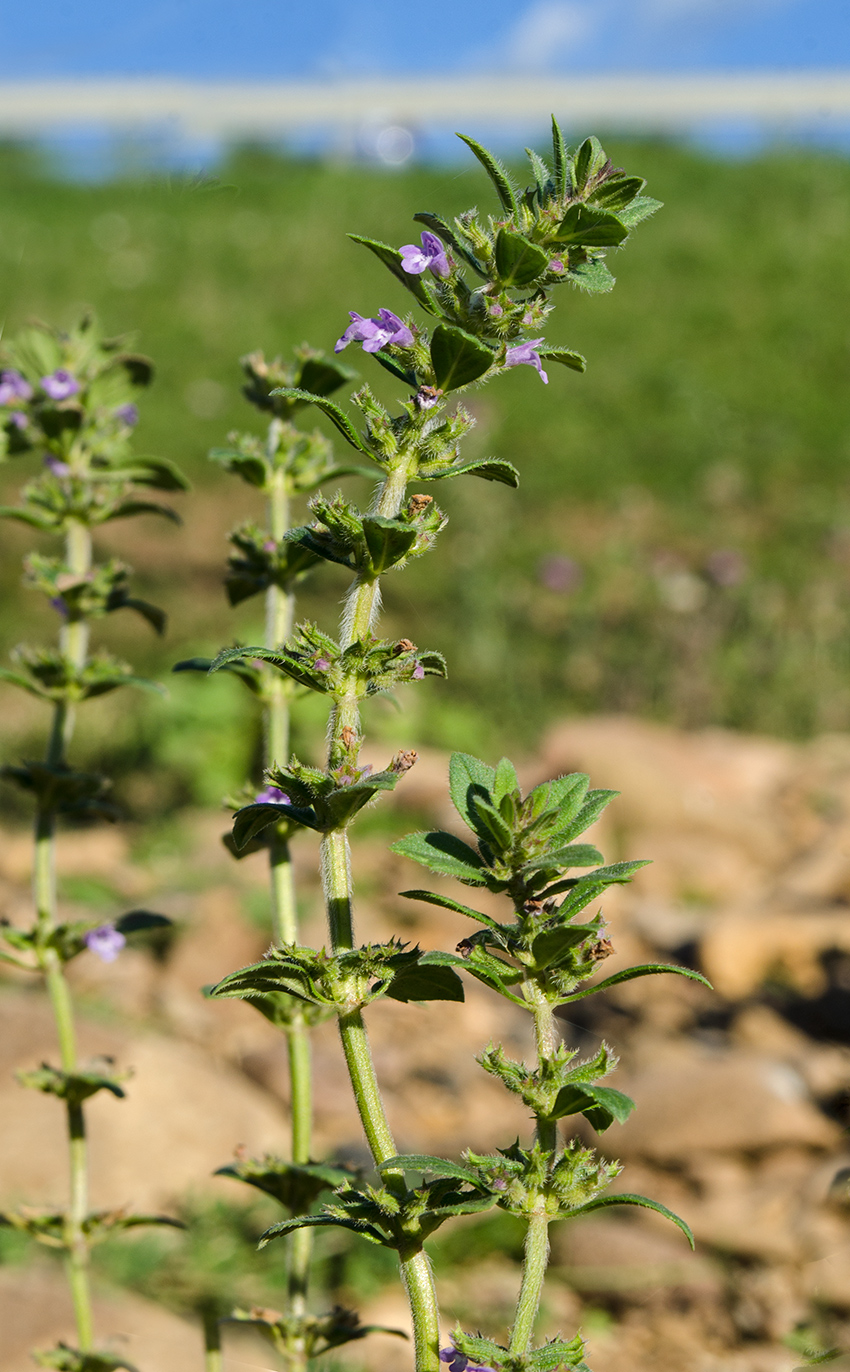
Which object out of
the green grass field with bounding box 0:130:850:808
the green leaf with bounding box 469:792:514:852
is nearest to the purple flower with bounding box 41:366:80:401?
the green leaf with bounding box 469:792:514:852

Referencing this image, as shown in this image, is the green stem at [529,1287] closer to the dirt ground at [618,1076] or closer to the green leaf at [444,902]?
the green leaf at [444,902]

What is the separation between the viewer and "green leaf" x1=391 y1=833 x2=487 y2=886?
955 mm

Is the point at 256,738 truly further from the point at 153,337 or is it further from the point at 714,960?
the point at 153,337

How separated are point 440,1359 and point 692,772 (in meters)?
5.32

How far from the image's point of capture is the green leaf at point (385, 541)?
0.99 metres

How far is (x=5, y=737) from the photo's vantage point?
626 centimetres

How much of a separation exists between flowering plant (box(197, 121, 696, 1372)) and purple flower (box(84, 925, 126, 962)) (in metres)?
0.58

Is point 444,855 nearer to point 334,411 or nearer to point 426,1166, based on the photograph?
point 426,1166

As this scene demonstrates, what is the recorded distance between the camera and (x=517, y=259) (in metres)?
1.00

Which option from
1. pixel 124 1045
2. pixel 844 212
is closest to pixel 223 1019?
pixel 124 1045

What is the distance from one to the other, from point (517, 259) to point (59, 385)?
89 cm

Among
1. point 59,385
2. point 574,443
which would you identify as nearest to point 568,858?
point 59,385

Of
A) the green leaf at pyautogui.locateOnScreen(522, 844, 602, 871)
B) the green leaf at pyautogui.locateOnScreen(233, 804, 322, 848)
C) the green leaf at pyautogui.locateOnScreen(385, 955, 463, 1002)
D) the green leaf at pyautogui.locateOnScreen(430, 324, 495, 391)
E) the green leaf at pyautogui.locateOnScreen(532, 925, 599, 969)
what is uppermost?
the green leaf at pyautogui.locateOnScreen(430, 324, 495, 391)

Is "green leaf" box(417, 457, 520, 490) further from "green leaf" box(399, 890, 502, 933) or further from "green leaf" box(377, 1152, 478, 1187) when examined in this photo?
"green leaf" box(377, 1152, 478, 1187)
